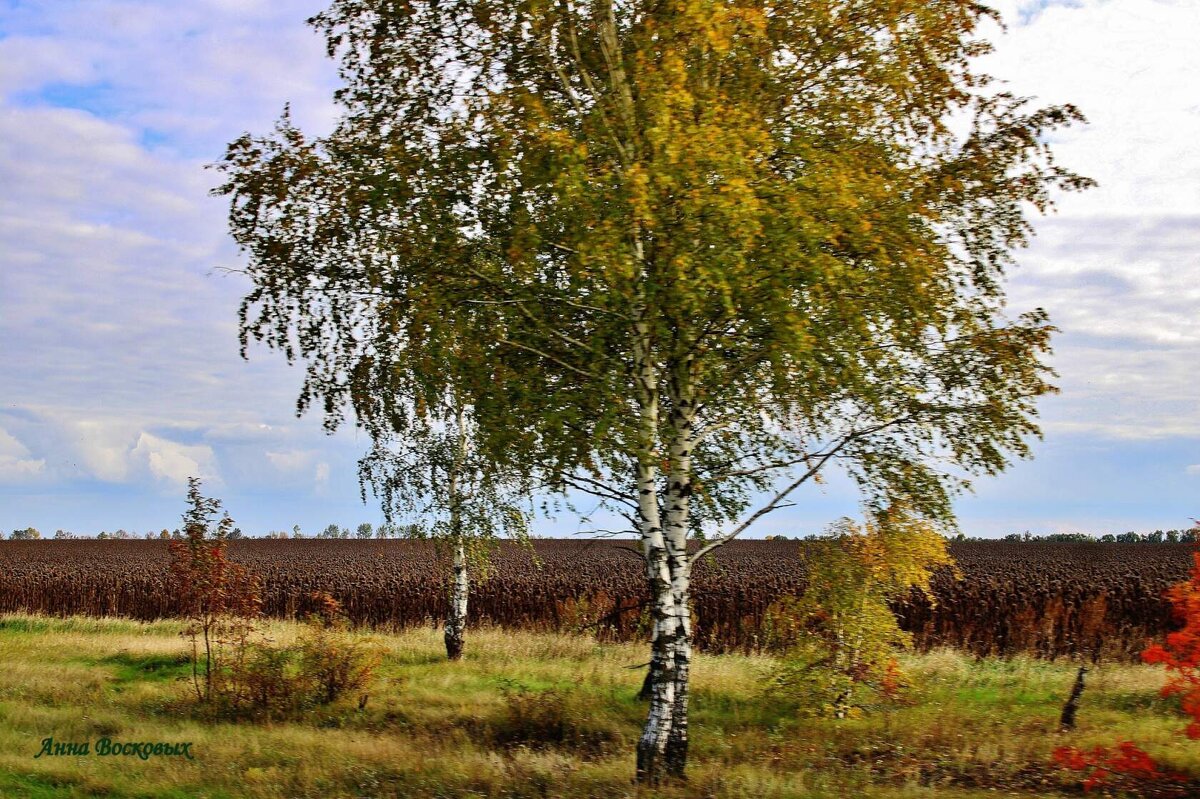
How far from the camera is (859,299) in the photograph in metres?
12.9

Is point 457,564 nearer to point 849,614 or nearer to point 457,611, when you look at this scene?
point 457,611

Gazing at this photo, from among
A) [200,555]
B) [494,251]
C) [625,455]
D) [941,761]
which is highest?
[494,251]

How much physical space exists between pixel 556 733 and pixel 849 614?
219 inches

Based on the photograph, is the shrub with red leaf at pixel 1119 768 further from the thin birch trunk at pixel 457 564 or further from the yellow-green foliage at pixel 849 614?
the thin birch trunk at pixel 457 564

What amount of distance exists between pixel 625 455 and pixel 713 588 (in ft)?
71.6

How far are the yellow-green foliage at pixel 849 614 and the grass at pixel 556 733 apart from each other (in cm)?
66

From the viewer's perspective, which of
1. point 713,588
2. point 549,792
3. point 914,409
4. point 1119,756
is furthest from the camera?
point 713,588

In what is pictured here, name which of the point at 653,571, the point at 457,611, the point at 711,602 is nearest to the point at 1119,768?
the point at 653,571

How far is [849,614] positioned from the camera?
17.1m

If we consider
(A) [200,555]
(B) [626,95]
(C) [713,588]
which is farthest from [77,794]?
(C) [713,588]

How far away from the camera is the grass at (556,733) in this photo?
13.2 m

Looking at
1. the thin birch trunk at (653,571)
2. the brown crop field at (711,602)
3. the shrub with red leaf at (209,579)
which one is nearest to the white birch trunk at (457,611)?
the brown crop field at (711,602)

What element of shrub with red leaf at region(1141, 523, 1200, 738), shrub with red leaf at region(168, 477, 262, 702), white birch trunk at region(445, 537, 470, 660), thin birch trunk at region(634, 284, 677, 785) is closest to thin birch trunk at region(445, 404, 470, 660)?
white birch trunk at region(445, 537, 470, 660)

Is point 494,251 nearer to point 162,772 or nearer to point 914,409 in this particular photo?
point 914,409
